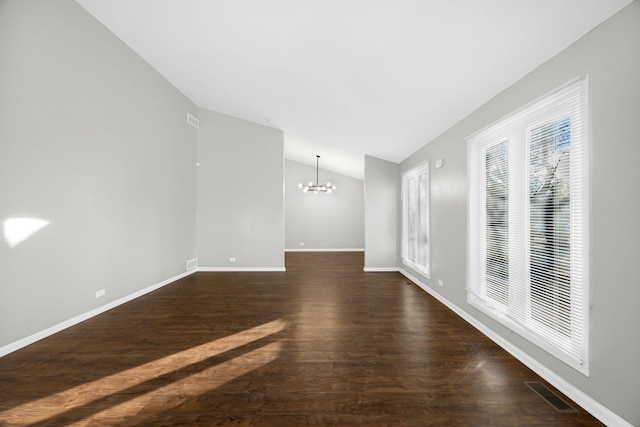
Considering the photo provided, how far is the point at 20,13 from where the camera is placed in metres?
2.49

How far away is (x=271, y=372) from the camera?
213cm

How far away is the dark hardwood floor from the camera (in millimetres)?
1668

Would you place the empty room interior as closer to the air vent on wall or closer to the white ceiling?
the white ceiling

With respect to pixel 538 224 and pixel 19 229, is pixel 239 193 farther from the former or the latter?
pixel 538 224

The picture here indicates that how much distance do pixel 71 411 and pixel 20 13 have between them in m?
3.61

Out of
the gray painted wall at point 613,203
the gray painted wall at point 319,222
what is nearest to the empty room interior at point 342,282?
the gray painted wall at point 613,203

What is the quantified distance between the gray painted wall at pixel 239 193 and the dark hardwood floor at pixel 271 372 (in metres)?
2.65

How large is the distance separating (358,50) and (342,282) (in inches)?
157

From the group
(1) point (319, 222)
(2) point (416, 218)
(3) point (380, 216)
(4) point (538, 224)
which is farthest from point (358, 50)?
(1) point (319, 222)

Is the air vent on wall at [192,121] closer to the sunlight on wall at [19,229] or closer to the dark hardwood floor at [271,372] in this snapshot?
the sunlight on wall at [19,229]

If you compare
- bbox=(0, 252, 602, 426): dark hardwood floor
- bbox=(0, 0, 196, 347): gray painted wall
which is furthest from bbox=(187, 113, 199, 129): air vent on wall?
bbox=(0, 252, 602, 426): dark hardwood floor

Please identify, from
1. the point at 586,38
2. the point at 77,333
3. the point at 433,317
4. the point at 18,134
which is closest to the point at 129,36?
the point at 18,134

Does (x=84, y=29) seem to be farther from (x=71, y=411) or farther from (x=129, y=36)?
(x=71, y=411)

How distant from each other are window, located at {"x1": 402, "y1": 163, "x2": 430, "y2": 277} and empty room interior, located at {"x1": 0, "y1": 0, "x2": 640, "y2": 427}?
0.10m
